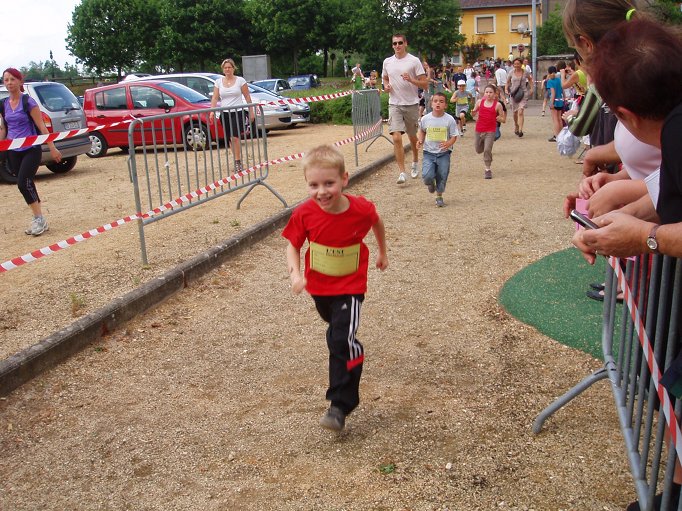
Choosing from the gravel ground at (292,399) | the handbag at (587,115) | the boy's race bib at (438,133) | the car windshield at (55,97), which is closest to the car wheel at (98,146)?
the car windshield at (55,97)

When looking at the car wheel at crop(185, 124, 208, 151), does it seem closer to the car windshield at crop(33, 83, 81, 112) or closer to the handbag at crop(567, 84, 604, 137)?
the handbag at crop(567, 84, 604, 137)

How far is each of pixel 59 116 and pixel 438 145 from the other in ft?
26.7

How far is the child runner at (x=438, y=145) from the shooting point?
9102 millimetres

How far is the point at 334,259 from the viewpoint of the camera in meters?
3.62

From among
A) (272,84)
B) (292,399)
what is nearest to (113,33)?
(272,84)

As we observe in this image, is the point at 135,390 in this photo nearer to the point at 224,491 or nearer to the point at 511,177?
the point at 224,491

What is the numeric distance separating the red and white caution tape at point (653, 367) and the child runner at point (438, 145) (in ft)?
20.9

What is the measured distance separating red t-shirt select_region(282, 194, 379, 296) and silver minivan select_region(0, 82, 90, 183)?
1076cm

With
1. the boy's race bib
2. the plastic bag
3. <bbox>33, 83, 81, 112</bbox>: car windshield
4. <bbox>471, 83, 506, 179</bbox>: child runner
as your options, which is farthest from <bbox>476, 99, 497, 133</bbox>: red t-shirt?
<bbox>33, 83, 81, 112</bbox>: car windshield

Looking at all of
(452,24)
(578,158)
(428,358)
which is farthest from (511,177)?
(452,24)

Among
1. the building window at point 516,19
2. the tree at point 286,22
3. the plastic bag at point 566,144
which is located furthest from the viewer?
the building window at point 516,19

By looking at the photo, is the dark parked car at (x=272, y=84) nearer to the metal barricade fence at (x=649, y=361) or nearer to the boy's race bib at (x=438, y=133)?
the boy's race bib at (x=438, y=133)

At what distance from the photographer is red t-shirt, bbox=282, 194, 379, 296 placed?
11.9 ft

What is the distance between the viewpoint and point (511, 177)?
1151cm
